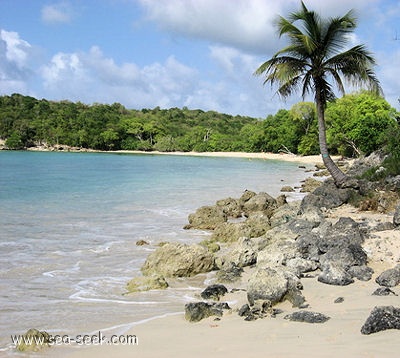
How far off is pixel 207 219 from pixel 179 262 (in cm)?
669

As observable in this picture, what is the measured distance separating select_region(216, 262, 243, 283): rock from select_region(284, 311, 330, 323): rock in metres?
2.82

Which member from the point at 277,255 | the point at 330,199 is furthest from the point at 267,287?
the point at 330,199

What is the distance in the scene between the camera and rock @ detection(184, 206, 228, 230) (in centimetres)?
1587

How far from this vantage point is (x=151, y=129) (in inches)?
4756

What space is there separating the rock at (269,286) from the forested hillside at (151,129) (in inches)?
2354

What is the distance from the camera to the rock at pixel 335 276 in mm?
7648

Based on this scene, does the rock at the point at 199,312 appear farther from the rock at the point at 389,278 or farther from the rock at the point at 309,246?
the rock at the point at 309,246

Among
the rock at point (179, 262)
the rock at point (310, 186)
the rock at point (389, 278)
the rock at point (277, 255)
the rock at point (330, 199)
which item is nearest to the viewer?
the rock at point (389, 278)

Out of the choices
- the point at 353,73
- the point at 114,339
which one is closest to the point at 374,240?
the point at 114,339

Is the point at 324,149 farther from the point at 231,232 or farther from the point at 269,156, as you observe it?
the point at 269,156

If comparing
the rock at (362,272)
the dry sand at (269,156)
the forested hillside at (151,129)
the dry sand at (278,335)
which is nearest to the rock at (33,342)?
the dry sand at (278,335)

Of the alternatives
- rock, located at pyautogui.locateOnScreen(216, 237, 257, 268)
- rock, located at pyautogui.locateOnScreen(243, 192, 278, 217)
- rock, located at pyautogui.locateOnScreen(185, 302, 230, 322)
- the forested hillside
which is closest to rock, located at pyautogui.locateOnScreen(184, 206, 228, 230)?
rock, located at pyautogui.locateOnScreen(243, 192, 278, 217)

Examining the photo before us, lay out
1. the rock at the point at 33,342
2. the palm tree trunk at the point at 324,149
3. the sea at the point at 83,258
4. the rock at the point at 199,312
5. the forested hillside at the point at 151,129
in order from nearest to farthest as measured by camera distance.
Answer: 1. the rock at the point at 33,342
2. the rock at the point at 199,312
3. the sea at the point at 83,258
4. the palm tree trunk at the point at 324,149
5. the forested hillside at the point at 151,129

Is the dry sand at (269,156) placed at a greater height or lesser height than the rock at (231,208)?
greater
